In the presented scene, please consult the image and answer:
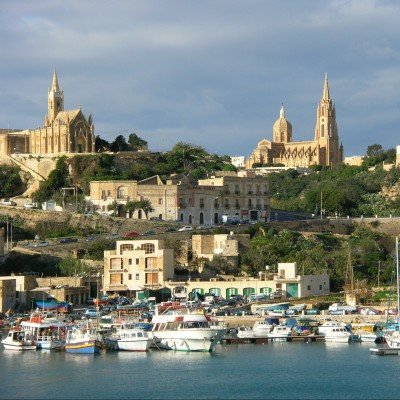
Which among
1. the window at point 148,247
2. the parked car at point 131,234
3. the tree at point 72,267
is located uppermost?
the parked car at point 131,234

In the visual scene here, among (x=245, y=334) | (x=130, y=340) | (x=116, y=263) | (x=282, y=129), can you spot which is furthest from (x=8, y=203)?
(x=282, y=129)

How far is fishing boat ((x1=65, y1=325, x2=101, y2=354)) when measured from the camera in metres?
65.5

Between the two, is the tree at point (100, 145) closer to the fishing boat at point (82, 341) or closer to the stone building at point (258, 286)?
the stone building at point (258, 286)

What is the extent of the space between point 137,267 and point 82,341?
1787cm

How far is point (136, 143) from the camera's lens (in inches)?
4774

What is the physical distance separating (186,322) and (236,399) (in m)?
12.5

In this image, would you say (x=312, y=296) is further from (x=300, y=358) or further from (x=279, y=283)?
(x=300, y=358)

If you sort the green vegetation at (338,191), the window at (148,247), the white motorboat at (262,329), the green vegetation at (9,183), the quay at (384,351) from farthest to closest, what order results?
the green vegetation at (338,191)
the green vegetation at (9,183)
the window at (148,247)
the white motorboat at (262,329)
the quay at (384,351)

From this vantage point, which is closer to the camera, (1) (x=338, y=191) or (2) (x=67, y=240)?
(2) (x=67, y=240)

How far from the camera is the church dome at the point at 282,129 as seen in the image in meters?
166

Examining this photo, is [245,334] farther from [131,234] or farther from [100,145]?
[100,145]

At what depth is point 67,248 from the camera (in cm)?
8831

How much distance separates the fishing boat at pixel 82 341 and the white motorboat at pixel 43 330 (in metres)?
1.03

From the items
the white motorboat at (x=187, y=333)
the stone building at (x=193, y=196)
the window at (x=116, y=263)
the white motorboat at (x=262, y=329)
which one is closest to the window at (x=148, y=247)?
the window at (x=116, y=263)
